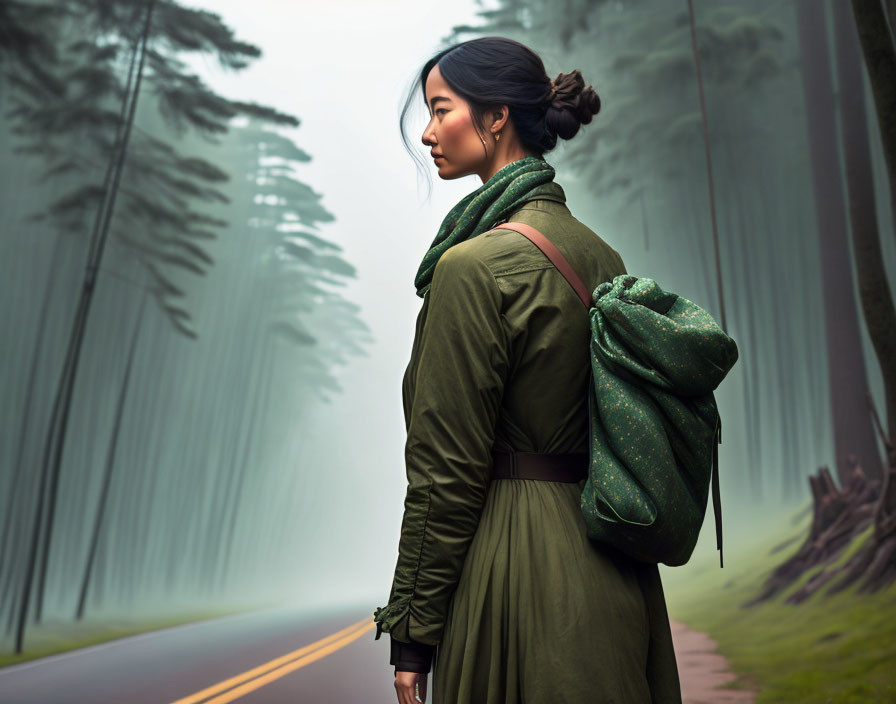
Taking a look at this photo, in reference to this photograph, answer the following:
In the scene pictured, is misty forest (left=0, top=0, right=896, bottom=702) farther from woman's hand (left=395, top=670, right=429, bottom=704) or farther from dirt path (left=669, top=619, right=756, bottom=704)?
woman's hand (left=395, top=670, right=429, bottom=704)

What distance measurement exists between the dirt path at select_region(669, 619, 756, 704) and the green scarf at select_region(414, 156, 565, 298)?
134 inches

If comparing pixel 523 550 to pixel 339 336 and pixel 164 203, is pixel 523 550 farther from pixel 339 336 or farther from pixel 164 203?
pixel 339 336

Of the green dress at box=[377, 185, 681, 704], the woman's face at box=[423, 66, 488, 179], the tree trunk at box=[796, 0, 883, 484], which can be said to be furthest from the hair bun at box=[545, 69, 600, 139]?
the tree trunk at box=[796, 0, 883, 484]

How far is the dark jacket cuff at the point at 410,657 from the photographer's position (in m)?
1.07

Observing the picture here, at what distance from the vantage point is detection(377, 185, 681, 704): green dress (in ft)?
3.50

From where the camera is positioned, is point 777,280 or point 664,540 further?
point 777,280

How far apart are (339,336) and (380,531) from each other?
8.30 m

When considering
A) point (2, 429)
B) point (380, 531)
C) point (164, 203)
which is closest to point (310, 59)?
point (164, 203)

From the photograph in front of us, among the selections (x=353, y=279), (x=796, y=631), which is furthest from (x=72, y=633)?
(x=796, y=631)

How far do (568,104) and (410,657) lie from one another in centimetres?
85

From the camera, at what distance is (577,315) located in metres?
1.17

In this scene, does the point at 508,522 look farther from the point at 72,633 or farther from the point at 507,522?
the point at 72,633

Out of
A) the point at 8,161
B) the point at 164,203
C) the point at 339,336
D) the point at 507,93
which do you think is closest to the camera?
the point at 507,93

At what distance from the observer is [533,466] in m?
1.14
